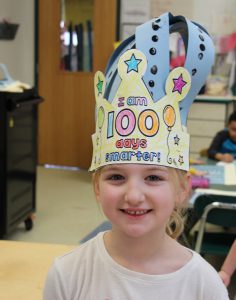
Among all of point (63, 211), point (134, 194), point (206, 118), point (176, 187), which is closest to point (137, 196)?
point (134, 194)

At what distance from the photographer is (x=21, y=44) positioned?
19.5ft

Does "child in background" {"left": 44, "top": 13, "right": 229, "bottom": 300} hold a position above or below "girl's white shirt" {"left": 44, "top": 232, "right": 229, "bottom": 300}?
above

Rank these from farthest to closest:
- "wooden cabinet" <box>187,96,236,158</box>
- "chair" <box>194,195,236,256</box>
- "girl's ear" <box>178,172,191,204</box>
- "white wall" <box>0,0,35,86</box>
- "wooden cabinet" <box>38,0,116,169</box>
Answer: "wooden cabinet" <box>38,0,116,169</box> → "white wall" <box>0,0,35,86</box> → "wooden cabinet" <box>187,96,236,158</box> → "chair" <box>194,195,236,256</box> → "girl's ear" <box>178,172,191,204</box>

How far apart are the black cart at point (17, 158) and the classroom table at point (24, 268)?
1975 millimetres

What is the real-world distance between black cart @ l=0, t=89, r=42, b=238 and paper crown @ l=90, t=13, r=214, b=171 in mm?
2504

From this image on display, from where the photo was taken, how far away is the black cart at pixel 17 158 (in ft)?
11.3

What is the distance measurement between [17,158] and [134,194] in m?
2.81

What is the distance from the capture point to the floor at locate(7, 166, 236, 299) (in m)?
3.84

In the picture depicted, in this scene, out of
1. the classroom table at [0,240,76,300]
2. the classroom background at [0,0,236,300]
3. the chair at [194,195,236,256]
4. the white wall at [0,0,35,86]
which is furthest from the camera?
the white wall at [0,0,35,86]

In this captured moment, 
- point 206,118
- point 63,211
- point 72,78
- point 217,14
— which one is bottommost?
point 63,211

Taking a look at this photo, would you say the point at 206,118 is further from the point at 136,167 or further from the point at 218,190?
the point at 136,167

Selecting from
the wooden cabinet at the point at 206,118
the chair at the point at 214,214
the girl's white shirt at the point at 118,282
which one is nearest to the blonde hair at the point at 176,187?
the girl's white shirt at the point at 118,282

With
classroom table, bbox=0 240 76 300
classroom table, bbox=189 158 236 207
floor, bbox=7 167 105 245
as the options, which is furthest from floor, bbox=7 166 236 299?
classroom table, bbox=0 240 76 300

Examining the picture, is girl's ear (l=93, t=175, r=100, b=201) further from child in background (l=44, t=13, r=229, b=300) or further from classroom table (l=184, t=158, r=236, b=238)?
classroom table (l=184, t=158, r=236, b=238)
